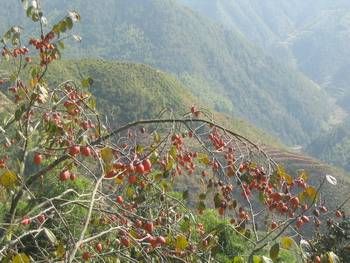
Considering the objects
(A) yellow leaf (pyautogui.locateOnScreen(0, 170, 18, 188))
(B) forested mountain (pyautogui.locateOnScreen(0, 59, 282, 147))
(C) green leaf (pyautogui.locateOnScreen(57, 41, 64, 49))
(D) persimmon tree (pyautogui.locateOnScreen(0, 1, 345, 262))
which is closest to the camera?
(A) yellow leaf (pyautogui.locateOnScreen(0, 170, 18, 188))

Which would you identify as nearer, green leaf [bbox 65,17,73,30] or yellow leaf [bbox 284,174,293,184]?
yellow leaf [bbox 284,174,293,184]

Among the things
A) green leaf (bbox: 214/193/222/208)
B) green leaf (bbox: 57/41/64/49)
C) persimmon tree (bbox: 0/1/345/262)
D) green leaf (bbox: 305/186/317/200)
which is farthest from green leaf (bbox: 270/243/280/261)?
green leaf (bbox: 57/41/64/49)

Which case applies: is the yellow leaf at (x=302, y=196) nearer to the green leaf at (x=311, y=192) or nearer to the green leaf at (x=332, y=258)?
the green leaf at (x=311, y=192)

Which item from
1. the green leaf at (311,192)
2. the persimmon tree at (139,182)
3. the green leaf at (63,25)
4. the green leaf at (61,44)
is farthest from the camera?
the green leaf at (61,44)

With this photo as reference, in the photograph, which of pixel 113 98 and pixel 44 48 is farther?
pixel 113 98

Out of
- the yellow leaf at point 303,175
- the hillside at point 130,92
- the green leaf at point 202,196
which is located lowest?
the hillside at point 130,92

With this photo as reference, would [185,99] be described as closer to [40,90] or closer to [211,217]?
[211,217]

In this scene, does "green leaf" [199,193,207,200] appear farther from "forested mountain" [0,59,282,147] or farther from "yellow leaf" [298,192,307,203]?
"forested mountain" [0,59,282,147]

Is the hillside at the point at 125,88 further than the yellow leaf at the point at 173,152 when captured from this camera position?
Yes

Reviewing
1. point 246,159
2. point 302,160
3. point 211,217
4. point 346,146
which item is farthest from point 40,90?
point 346,146

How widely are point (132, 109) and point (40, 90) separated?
295ft

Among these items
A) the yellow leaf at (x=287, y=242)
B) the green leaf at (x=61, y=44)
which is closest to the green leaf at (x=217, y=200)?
the yellow leaf at (x=287, y=242)

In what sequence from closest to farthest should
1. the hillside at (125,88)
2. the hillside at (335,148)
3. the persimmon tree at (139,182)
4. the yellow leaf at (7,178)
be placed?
the yellow leaf at (7,178)
the persimmon tree at (139,182)
the hillside at (125,88)
the hillside at (335,148)

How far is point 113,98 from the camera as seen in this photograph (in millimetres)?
92562
